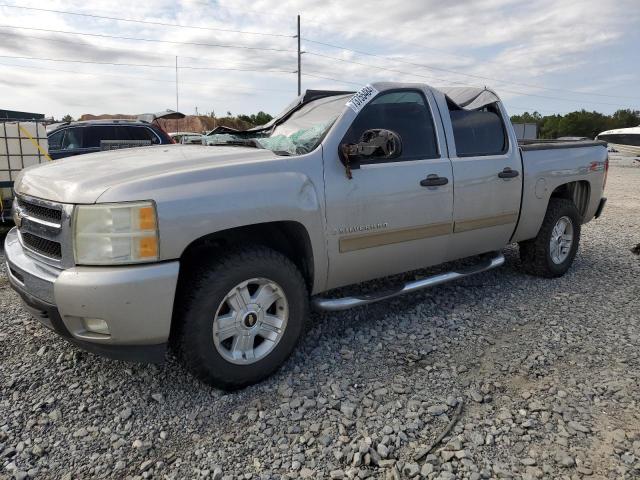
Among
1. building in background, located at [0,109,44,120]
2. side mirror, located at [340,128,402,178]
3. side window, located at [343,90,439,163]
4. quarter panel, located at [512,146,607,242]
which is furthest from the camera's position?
building in background, located at [0,109,44,120]

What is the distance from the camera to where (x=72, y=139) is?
9.30 meters

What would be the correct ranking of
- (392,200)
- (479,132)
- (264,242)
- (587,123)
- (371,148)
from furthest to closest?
(587,123) < (479,132) < (392,200) < (264,242) < (371,148)

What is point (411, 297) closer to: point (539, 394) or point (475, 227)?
point (475, 227)

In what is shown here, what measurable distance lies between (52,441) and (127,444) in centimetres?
39

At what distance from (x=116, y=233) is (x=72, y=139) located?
7.75 m

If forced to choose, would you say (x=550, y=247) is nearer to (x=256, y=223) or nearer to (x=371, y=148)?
(x=371, y=148)

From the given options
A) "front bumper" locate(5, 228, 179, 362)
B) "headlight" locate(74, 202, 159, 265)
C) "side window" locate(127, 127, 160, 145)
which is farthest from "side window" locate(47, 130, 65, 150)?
"headlight" locate(74, 202, 159, 265)

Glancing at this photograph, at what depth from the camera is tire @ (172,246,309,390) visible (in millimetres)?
Answer: 2838

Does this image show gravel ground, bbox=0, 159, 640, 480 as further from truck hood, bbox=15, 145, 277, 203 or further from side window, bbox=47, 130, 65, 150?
side window, bbox=47, 130, 65, 150

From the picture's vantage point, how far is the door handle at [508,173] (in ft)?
14.5

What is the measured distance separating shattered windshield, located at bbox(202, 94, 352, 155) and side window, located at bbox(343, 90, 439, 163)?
23 cm

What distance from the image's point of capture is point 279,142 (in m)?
3.78

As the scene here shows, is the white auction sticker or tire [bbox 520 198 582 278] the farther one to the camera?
tire [bbox 520 198 582 278]

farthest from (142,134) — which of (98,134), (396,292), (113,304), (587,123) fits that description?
(587,123)
